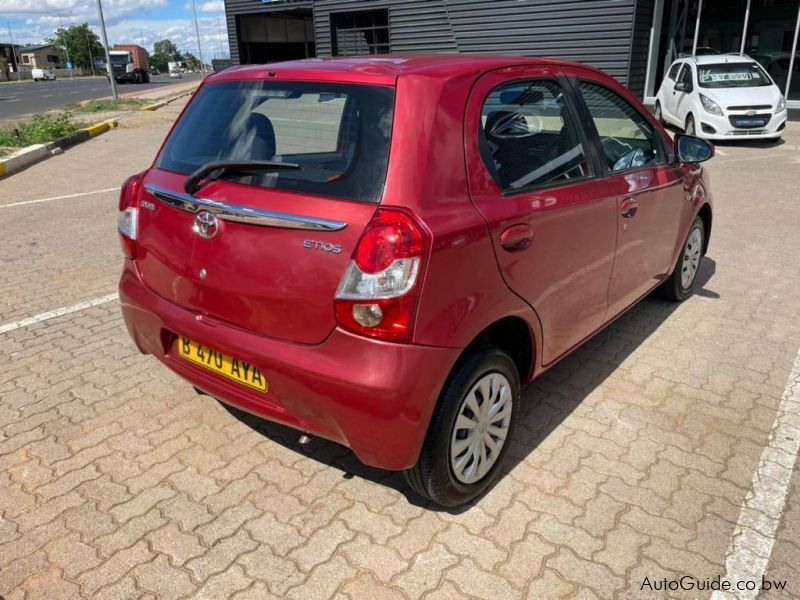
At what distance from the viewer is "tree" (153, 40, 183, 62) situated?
481 ft

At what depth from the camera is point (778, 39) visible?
56.6ft

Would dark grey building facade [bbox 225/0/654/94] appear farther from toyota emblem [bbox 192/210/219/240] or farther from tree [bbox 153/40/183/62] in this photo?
tree [bbox 153/40/183/62]

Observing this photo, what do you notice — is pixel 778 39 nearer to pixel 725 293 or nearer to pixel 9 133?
pixel 725 293

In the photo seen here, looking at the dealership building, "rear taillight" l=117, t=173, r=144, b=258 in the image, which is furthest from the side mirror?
the dealership building

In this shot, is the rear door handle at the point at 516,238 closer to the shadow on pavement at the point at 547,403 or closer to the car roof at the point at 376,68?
the car roof at the point at 376,68

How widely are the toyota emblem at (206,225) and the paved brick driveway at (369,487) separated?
1092 mm

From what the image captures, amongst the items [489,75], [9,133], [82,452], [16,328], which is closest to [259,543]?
[82,452]

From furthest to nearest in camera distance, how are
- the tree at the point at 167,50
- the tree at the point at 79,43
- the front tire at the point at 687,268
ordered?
the tree at the point at 167,50, the tree at the point at 79,43, the front tire at the point at 687,268

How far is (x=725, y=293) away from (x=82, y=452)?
4697mm

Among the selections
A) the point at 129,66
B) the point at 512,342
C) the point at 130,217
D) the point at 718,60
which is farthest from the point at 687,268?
the point at 129,66

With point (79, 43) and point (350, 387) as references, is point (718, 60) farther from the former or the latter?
point (79, 43)

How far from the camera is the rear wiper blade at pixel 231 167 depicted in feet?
8.16

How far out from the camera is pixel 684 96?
1395 cm

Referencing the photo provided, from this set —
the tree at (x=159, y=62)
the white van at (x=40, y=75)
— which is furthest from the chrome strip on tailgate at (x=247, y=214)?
the tree at (x=159, y=62)
